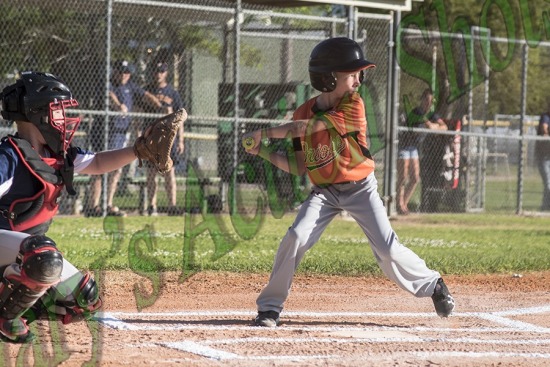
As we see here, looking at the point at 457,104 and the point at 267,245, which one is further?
the point at 457,104

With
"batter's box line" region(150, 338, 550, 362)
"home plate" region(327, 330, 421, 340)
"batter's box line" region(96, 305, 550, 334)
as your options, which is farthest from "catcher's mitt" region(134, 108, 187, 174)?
"home plate" region(327, 330, 421, 340)

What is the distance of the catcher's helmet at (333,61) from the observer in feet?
18.0

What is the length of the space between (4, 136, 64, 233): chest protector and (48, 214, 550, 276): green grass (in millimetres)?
3108

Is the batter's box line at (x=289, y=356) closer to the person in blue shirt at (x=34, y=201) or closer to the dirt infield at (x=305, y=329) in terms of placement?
the dirt infield at (x=305, y=329)

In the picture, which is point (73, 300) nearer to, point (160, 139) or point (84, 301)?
point (84, 301)

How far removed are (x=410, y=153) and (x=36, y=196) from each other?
34.3 feet

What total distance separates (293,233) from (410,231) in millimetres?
6524

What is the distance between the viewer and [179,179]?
46.9 feet

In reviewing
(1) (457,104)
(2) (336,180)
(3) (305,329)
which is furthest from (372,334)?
(1) (457,104)

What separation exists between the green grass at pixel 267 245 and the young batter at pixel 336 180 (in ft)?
7.74

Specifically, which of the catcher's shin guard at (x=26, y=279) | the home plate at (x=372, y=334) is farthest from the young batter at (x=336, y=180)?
the catcher's shin guard at (x=26, y=279)

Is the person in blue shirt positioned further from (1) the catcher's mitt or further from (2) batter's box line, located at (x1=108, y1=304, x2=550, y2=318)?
(2) batter's box line, located at (x1=108, y1=304, x2=550, y2=318)

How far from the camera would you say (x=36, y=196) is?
169 inches

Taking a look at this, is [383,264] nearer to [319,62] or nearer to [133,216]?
[319,62]
